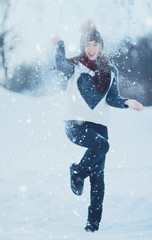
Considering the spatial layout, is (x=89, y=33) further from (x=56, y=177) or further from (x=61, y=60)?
(x=56, y=177)

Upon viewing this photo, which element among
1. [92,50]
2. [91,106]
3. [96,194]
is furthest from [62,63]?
[96,194]

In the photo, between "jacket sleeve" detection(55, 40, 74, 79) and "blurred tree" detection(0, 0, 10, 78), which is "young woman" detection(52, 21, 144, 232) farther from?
"blurred tree" detection(0, 0, 10, 78)

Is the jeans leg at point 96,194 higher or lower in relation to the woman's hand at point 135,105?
lower

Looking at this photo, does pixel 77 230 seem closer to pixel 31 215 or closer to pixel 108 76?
pixel 31 215

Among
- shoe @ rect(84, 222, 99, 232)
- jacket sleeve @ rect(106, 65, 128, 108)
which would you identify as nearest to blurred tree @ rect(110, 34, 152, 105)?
jacket sleeve @ rect(106, 65, 128, 108)

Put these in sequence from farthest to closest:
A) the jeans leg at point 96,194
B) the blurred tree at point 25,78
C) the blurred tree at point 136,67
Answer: the blurred tree at point 136,67 < the blurred tree at point 25,78 < the jeans leg at point 96,194

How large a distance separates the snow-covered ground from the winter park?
1 cm

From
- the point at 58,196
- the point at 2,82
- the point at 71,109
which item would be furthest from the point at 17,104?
the point at 71,109

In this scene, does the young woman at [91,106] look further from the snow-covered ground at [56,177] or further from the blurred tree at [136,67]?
the blurred tree at [136,67]

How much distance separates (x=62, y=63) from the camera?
2818mm

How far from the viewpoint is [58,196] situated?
3916 millimetres

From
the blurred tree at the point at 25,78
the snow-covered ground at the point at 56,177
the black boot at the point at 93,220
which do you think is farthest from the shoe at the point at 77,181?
the blurred tree at the point at 25,78

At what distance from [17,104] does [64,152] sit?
220 centimetres

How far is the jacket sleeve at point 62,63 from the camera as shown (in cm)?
276
